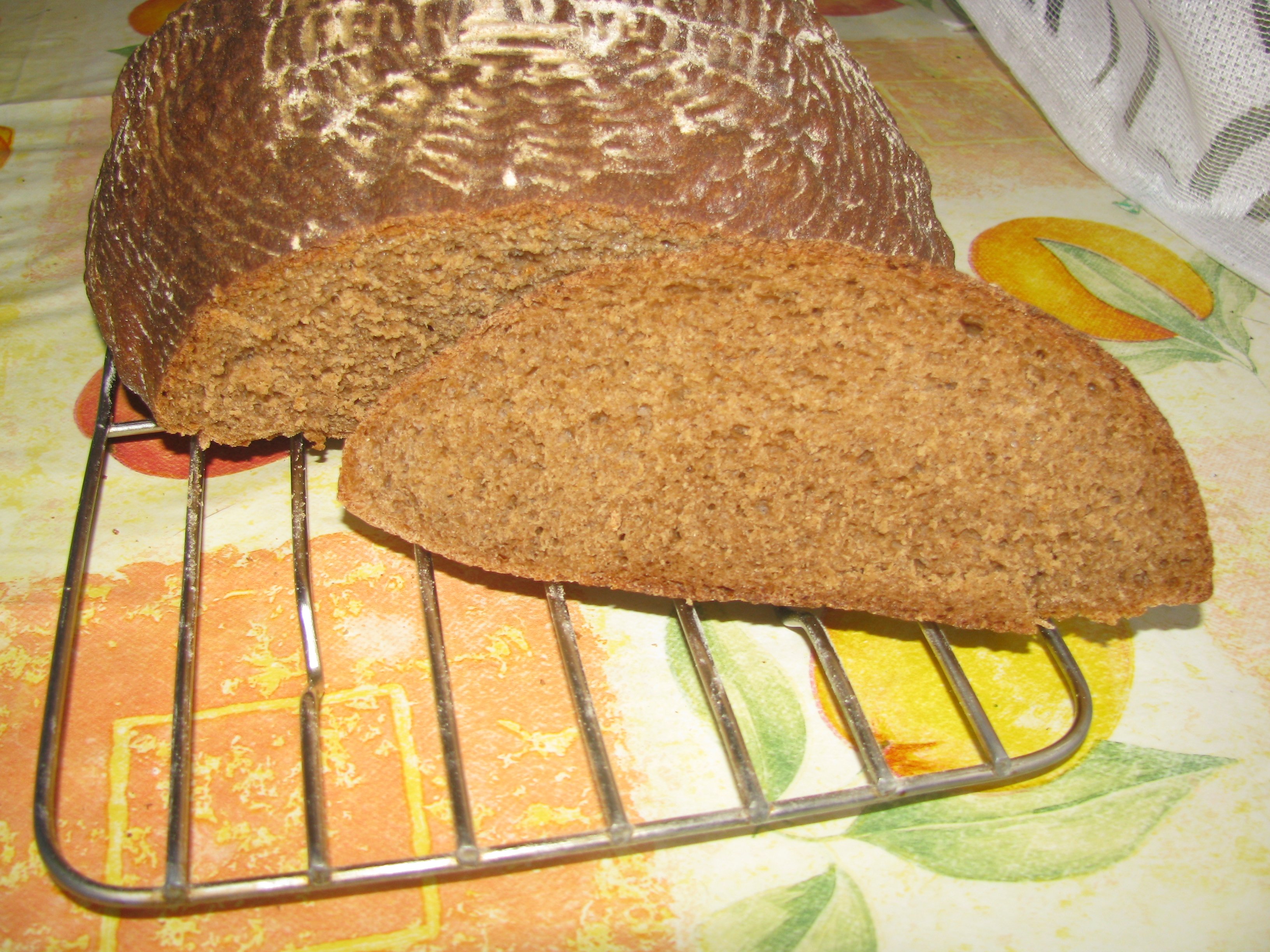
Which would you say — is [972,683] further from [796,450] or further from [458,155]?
[458,155]

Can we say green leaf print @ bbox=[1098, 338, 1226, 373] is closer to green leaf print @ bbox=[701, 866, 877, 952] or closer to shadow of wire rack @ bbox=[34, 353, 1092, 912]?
shadow of wire rack @ bbox=[34, 353, 1092, 912]

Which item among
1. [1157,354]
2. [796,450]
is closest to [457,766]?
[796,450]

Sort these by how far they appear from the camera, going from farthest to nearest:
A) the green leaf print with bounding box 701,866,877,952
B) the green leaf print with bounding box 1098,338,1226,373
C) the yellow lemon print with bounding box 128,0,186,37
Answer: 1. the yellow lemon print with bounding box 128,0,186,37
2. the green leaf print with bounding box 1098,338,1226,373
3. the green leaf print with bounding box 701,866,877,952

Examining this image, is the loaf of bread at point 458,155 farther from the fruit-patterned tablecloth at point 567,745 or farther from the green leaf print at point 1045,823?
the green leaf print at point 1045,823

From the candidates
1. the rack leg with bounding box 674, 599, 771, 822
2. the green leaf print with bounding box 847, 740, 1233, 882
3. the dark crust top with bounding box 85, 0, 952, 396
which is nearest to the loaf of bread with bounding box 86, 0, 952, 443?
the dark crust top with bounding box 85, 0, 952, 396

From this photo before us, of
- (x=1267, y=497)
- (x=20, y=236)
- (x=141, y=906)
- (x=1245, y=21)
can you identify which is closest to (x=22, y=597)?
(x=141, y=906)

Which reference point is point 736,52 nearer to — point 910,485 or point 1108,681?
point 910,485
